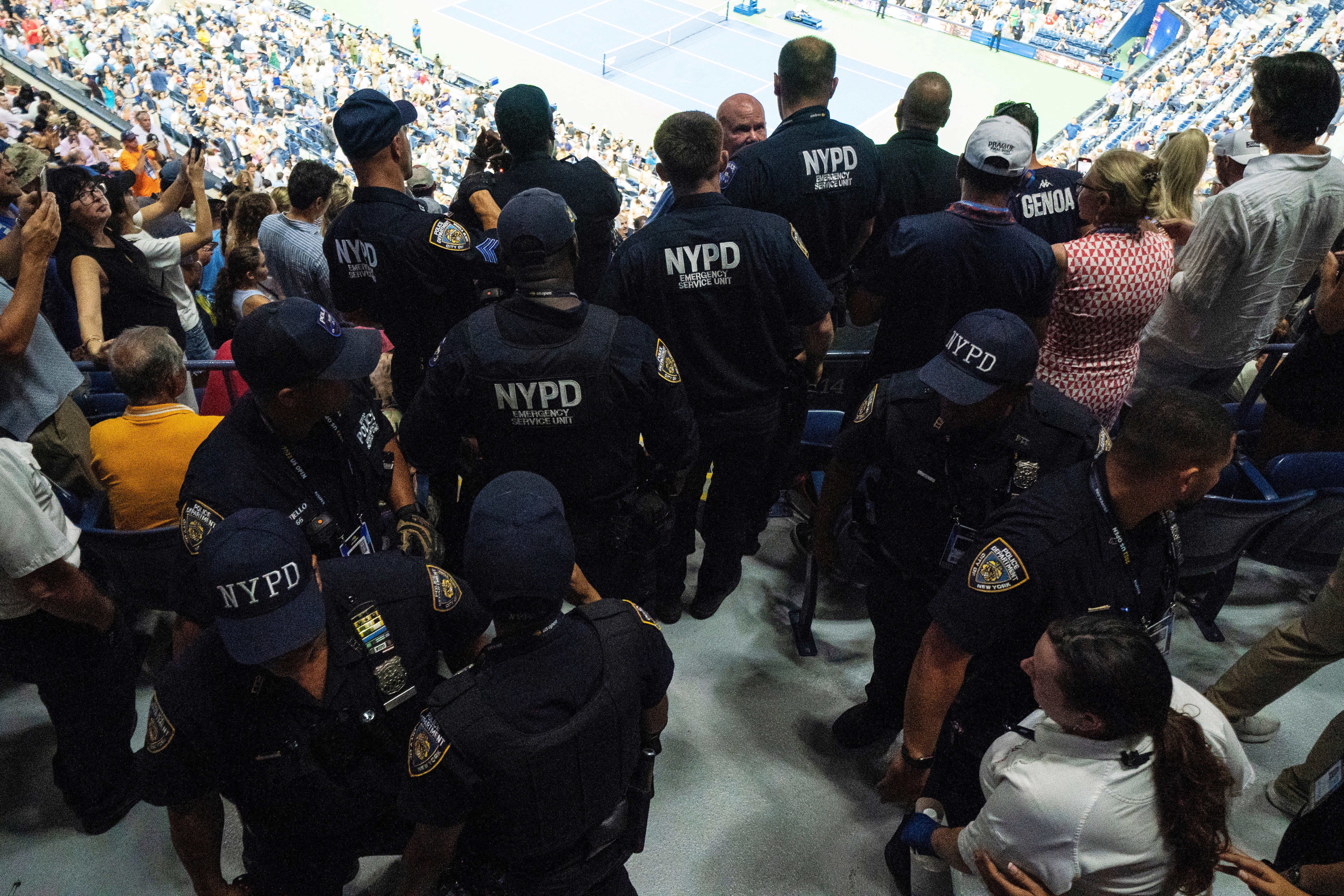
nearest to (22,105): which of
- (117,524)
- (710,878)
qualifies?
(117,524)

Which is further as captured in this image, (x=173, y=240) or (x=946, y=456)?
(x=173, y=240)

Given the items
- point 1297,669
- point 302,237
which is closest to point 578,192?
point 302,237

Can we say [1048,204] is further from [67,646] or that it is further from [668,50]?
[668,50]

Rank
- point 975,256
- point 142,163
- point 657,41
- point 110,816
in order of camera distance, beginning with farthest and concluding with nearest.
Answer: point 657,41 → point 142,163 → point 975,256 → point 110,816

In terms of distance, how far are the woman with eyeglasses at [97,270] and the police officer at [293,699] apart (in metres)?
2.55

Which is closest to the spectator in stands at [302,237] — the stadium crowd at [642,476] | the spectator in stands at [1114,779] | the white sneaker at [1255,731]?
the stadium crowd at [642,476]

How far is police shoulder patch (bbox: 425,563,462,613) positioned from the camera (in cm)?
231

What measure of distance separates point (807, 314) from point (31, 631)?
284 centimetres

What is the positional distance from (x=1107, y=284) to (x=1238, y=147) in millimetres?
1164

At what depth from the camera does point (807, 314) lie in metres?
3.48

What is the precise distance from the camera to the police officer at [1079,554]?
2258 millimetres

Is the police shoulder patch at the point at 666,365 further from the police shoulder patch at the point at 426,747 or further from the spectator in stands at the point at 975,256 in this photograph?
the police shoulder patch at the point at 426,747

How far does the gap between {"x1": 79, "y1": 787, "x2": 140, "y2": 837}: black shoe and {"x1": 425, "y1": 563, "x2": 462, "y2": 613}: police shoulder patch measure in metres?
1.68

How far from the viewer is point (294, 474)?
8.41ft
